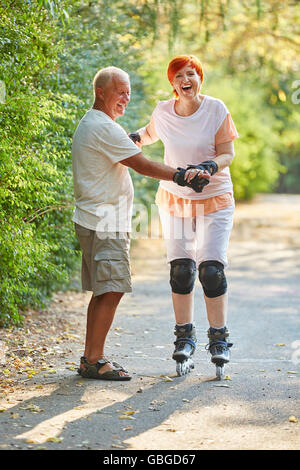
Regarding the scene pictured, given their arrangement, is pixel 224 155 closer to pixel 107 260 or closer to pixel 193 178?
pixel 193 178

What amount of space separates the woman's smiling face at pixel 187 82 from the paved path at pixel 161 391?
185cm

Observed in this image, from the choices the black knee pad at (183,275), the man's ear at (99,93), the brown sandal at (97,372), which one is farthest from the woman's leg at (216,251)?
the man's ear at (99,93)

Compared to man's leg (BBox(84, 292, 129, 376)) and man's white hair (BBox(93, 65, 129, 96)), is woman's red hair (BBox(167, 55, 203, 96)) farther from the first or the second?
man's leg (BBox(84, 292, 129, 376))

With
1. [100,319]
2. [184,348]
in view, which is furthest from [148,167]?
[184,348]

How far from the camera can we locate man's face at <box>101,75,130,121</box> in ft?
15.6

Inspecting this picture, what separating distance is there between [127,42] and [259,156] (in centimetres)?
1600

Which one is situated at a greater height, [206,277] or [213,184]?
[213,184]

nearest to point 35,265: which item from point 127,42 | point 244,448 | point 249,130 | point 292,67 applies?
point 244,448

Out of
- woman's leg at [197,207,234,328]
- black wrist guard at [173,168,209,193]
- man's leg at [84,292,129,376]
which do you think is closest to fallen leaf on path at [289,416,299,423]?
woman's leg at [197,207,234,328]

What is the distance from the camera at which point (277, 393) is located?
469 cm

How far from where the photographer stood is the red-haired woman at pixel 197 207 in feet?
16.1

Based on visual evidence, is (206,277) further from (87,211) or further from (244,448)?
(244,448)

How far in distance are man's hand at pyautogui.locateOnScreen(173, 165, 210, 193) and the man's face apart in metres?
0.61

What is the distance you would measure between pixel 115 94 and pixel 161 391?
1.86 meters
